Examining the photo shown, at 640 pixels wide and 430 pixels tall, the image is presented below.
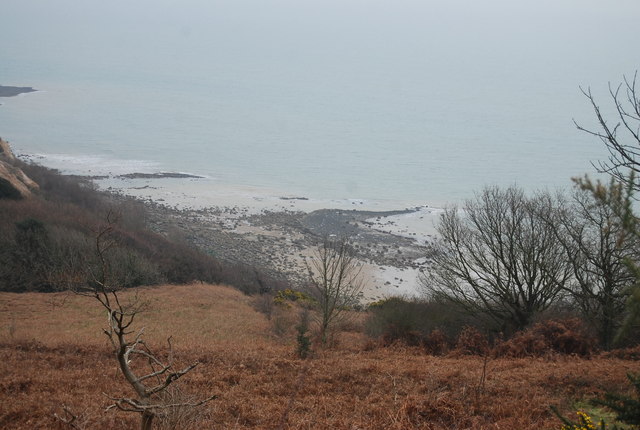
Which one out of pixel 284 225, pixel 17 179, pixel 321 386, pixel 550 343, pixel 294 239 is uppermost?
pixel 17 179

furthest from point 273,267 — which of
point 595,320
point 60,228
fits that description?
point 595,320

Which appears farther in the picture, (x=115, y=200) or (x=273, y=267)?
(x=115, y=200)

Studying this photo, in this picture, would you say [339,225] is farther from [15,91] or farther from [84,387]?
[15,91]

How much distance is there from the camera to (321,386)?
11195mm

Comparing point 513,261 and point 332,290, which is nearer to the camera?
point 513,261

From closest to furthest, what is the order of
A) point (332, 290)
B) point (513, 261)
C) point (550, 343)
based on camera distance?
point (550, 343), point (513, 261), point (332, 290)

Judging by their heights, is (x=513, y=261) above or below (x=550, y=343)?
above

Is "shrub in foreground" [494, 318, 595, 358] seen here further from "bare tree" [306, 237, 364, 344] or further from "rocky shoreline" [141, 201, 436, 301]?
"rocky shoreline" [141, 201, 436, 301]

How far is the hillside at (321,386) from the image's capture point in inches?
358

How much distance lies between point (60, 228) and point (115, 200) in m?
21.6

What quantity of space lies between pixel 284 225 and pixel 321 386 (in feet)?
142

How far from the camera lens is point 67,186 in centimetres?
4994

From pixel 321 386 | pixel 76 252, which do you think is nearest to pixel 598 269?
pixel 321 386

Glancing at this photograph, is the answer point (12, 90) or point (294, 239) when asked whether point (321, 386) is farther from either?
point (12, 90)
